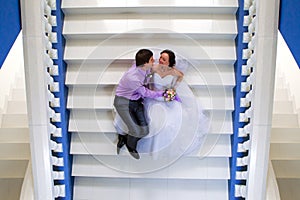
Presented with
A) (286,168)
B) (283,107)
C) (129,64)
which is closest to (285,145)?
(286,168)

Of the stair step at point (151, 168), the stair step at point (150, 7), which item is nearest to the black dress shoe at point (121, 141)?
the stair step at point (151, 168)

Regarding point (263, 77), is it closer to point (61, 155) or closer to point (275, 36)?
point (275, 36)

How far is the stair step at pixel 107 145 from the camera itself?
316cm

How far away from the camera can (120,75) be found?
3.10m

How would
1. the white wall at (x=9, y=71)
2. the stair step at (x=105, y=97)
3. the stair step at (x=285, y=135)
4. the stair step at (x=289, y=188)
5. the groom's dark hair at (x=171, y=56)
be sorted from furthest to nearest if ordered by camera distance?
1. the white wall at (x=9, y=71)
2. the stair step at (x=285, y=135)
3. the stair step at (x=105, y=97)
4. the groom's dark hair at (x=171, y=56)
5. the stair step at (x=289, y=188)

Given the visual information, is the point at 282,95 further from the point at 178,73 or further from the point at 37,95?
the point at 37,95

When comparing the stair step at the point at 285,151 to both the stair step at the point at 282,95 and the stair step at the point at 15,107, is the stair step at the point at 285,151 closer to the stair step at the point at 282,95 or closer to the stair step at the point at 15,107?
the stair step at the point at 282,95

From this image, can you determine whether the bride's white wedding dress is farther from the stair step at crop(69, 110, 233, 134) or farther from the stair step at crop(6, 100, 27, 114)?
the stair step at crop(6, 100, 27, 114)

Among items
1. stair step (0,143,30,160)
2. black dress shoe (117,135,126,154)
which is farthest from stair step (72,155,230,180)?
stair step (0,143,30,160)

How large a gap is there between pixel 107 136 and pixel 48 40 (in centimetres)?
99

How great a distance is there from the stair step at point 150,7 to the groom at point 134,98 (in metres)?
0.39

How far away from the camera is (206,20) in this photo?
3113 mm

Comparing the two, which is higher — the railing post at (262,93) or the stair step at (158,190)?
the railing post at (262,93)

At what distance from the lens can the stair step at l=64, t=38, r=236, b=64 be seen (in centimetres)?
309
